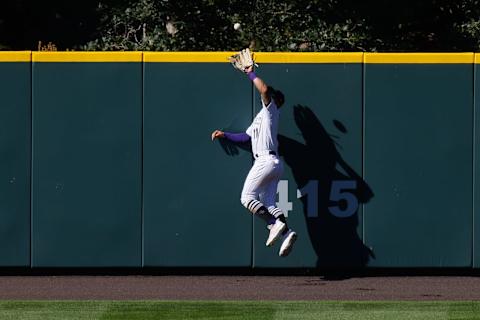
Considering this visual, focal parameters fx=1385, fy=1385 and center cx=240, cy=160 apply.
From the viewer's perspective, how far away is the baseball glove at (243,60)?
44.7 feet

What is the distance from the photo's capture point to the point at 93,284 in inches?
536

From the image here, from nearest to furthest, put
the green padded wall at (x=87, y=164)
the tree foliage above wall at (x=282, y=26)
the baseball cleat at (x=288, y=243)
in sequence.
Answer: the baseball cleat at (x=288, y=243) < the green padded wall at (x=87, y=164) < the tree foliage above wall at (x=282, y=26)

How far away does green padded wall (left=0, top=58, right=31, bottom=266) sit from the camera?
13961mm

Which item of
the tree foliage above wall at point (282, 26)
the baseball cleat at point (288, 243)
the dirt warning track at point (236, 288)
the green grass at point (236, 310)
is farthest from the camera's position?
the tree foliage above wall at point (282, 26)

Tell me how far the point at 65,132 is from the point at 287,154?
2.26 meters

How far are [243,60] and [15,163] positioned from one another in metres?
2.54

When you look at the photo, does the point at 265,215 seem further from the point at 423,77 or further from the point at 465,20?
the point at 465,20

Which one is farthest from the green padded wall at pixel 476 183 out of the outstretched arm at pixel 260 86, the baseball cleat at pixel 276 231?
the outstretched arm at pixel 260 86

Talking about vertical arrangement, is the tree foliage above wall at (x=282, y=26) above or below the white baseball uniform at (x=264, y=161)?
above

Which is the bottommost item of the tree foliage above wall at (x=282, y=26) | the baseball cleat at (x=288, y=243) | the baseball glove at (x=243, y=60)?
the baseball cleat at (x=288, y=243)

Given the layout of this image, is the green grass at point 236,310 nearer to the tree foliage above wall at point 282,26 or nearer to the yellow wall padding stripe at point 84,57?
the yellow wall padding stripe at point 84,57

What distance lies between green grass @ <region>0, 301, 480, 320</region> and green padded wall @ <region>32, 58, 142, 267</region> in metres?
1.91

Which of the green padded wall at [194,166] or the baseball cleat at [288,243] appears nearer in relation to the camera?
the baseball cleat at [288,243]

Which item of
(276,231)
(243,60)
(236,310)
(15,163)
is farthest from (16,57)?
(236,310)
